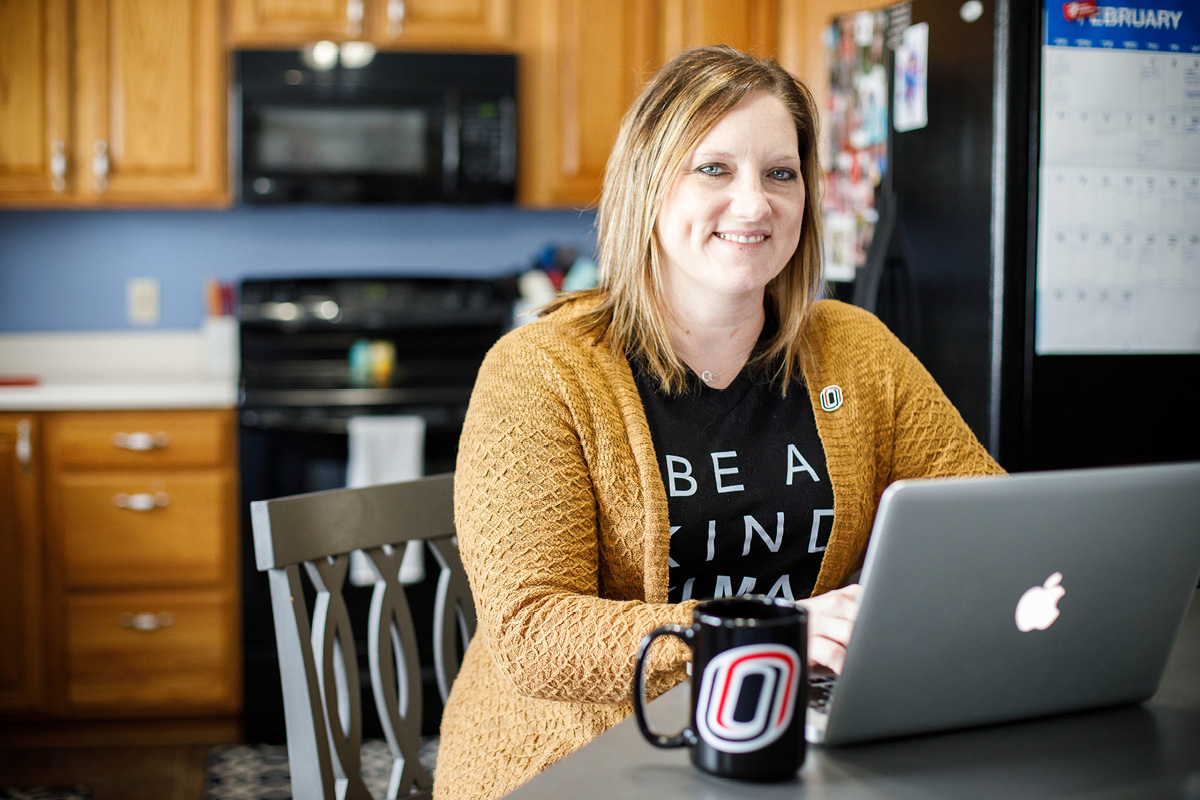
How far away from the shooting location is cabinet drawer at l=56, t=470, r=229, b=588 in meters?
2.61

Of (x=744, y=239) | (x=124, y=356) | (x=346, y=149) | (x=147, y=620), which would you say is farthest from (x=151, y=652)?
(x=744, y=239)

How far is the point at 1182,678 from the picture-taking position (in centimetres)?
84

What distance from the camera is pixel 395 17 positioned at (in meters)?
2.90

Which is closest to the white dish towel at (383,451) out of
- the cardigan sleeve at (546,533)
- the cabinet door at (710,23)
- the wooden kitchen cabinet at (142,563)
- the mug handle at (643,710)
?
the wooden kitchen cabinet at (142,563)

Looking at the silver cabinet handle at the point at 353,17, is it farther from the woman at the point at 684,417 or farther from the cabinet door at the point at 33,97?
the woman at the point at 684,417

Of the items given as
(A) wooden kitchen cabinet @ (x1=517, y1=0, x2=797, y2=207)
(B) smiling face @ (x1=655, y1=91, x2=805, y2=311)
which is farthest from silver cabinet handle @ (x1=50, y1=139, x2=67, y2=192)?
(B) smiling face @ (x1=655, y1=91, x2=805, y2=311)

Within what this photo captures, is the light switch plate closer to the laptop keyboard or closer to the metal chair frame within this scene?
the metal chair frame

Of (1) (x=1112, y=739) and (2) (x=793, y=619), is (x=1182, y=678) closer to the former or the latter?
(1) (x=1112, y=739)

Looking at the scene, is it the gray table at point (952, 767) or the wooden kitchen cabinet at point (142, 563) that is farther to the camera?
the wooden kitchen cabinet at point (142, 563)

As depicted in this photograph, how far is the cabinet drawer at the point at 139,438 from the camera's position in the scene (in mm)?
2590

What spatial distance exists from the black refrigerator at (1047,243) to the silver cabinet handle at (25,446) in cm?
202

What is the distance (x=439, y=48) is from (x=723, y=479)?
84.4 inches

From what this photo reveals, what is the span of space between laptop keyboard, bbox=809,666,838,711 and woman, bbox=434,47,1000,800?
0.20m

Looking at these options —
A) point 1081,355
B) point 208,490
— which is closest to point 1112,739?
point 1081,355
